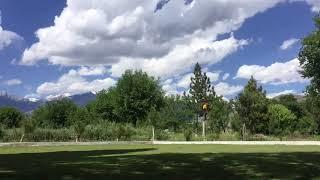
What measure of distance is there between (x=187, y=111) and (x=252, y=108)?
3235 centimetres

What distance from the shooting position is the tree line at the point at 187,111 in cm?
7019

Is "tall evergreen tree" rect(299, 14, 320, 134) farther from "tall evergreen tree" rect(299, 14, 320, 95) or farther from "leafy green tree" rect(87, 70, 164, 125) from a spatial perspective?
"leafy green tree" rect(87, 70, 164, 125)

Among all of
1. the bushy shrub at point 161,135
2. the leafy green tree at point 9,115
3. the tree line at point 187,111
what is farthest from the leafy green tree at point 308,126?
the leafy green tree at point 9,115

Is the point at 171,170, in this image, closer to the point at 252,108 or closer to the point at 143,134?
the point at 143,134

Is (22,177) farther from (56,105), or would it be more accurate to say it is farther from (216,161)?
(56,105)

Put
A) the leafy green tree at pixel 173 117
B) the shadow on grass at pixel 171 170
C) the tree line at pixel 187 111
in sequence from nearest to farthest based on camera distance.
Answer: the shadow on grass at pixel 171 170 → the tree line at pixel 187 111 → the leafy green tree at pixel 173 117

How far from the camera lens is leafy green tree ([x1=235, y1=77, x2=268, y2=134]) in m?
71.0

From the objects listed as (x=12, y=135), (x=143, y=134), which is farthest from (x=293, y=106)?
(x=12, y=135)

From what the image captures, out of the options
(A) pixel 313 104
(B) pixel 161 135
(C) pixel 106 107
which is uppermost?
(C) pixel 106 107

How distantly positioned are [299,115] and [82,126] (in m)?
64.0

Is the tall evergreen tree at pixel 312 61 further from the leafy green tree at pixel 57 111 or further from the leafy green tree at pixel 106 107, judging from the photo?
the leafy green tree at pixel 57 111

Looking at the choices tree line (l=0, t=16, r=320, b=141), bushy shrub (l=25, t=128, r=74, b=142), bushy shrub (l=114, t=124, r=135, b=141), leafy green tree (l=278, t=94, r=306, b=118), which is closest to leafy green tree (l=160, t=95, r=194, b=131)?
tree line (l=0, t=16, r=320, b=141)

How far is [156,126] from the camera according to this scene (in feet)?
240

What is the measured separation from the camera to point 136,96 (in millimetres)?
92875
